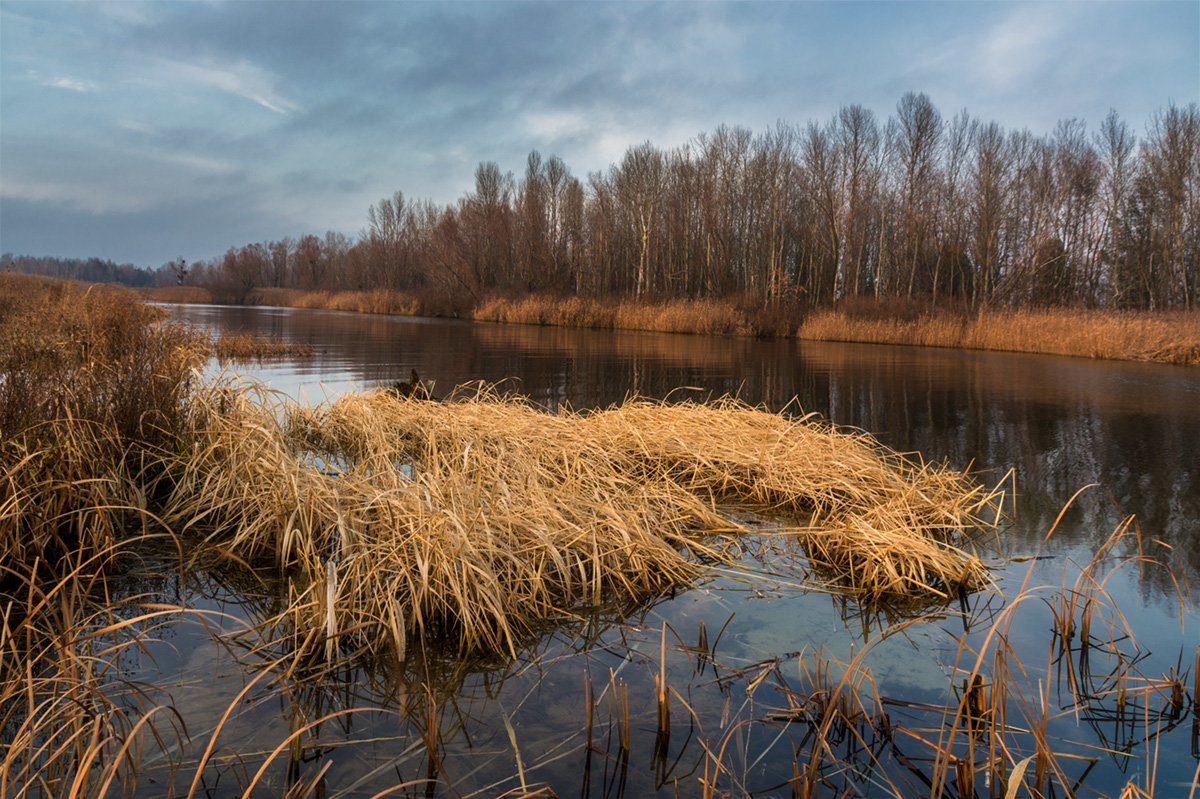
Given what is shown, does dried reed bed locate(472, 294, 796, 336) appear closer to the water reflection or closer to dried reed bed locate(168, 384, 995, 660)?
the water reflection

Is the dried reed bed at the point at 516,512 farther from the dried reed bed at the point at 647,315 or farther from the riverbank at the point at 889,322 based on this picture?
the dried reed bed at the point at 647,315

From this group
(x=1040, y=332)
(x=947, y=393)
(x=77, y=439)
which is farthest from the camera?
(x=1040, y=332)

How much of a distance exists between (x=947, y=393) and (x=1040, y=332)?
11.4 meters

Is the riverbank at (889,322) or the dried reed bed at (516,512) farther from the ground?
the riverbank at (889,322)

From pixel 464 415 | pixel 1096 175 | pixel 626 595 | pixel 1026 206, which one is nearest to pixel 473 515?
pixel 626 595

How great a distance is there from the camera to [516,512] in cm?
334

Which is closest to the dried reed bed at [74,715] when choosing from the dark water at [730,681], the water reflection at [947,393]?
the dark water at [730,681]

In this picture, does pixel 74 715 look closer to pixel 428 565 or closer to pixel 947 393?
pixel 428 565

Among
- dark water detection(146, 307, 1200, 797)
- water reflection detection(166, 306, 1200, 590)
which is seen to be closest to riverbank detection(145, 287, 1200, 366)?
water reflection detection(166, 306, 1200, 590)

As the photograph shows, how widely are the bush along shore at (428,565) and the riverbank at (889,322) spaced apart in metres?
16.9

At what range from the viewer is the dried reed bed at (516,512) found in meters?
2.70

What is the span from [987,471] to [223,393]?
6.30m

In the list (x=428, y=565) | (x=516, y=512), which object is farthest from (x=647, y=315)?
(x=428, y=565)

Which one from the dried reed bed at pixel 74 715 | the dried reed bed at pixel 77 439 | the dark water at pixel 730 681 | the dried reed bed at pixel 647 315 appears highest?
the dried reed bed at pixel 647 315
